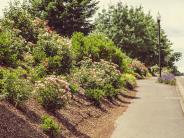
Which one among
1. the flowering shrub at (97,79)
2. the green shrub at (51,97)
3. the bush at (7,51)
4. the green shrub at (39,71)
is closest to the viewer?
the green shrub at (51,97)

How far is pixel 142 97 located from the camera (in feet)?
91.3

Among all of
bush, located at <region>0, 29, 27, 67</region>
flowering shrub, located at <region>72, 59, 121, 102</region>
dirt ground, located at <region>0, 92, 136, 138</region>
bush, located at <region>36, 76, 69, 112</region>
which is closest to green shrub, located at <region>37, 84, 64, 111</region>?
bush, located at <region>36, 76, 69, 112</region>

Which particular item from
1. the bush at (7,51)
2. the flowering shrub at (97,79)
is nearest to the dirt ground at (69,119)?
the flowering shrub at (97,79)

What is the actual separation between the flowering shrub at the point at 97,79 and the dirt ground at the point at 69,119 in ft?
1.49

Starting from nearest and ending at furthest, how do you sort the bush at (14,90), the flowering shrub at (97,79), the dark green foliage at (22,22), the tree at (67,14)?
the bush at (14,90) → the flowering shrub at (97,79) → the dark green foliage at (22,22) → the tree at (67,14)

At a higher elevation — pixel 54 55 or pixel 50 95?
pixel 54 55

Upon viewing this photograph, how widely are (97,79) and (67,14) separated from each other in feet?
72.6

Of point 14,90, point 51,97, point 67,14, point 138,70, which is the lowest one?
point 51,97

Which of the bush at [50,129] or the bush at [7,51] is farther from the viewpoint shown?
the bush at [7,51]

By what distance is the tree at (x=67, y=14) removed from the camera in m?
43.3

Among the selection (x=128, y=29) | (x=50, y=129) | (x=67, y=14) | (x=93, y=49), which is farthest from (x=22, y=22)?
(x=128, y=29)

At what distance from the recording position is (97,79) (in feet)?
70.7

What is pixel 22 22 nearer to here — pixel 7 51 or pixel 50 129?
pixel 7 51

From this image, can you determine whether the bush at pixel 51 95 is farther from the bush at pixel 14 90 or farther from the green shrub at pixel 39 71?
the green shrub at pixel 39 71
